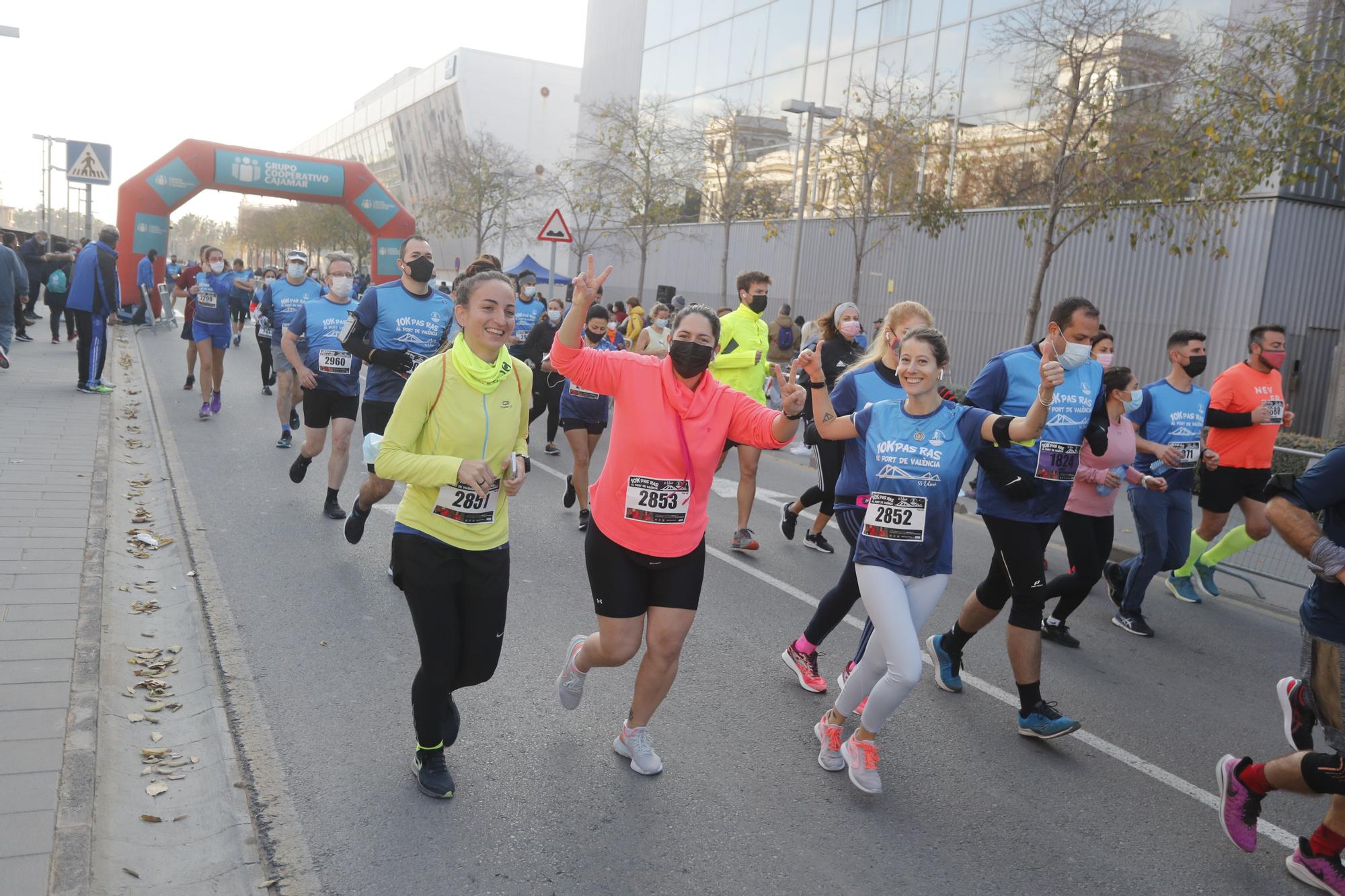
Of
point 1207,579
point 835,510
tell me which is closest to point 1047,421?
point 835,510

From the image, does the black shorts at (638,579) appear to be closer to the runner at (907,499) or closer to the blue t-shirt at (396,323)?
the runner at (907,499)

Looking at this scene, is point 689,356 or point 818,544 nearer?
point 689,356

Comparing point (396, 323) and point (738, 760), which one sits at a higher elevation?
point (396, 323)

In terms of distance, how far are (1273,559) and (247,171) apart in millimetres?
32122

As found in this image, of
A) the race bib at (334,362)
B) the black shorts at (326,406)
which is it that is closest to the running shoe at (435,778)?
the black shorts at (326,406)

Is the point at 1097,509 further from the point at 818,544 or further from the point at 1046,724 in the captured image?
the point at 818,544

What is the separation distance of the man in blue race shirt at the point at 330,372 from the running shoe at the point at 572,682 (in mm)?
4139

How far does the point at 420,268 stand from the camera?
7.03 m

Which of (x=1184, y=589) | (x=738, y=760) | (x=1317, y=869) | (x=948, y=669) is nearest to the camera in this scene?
(x=1317, y=869)

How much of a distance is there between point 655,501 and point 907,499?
3.42 feet

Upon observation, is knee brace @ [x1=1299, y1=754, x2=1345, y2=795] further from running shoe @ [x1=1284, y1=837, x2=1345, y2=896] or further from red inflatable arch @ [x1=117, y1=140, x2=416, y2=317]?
red inflatable arch @ [x1=117, y1=140, x2=416, y2=317]

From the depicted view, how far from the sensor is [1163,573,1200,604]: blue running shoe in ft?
26.4

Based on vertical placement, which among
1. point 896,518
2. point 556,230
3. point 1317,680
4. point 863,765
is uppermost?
point 556,230

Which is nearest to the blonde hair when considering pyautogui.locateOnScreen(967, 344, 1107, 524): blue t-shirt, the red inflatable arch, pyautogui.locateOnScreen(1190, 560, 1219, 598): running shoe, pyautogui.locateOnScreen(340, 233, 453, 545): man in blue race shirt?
pyautogui.locateOnScreen(967, 344, 1107, 524): blue t-shirt
